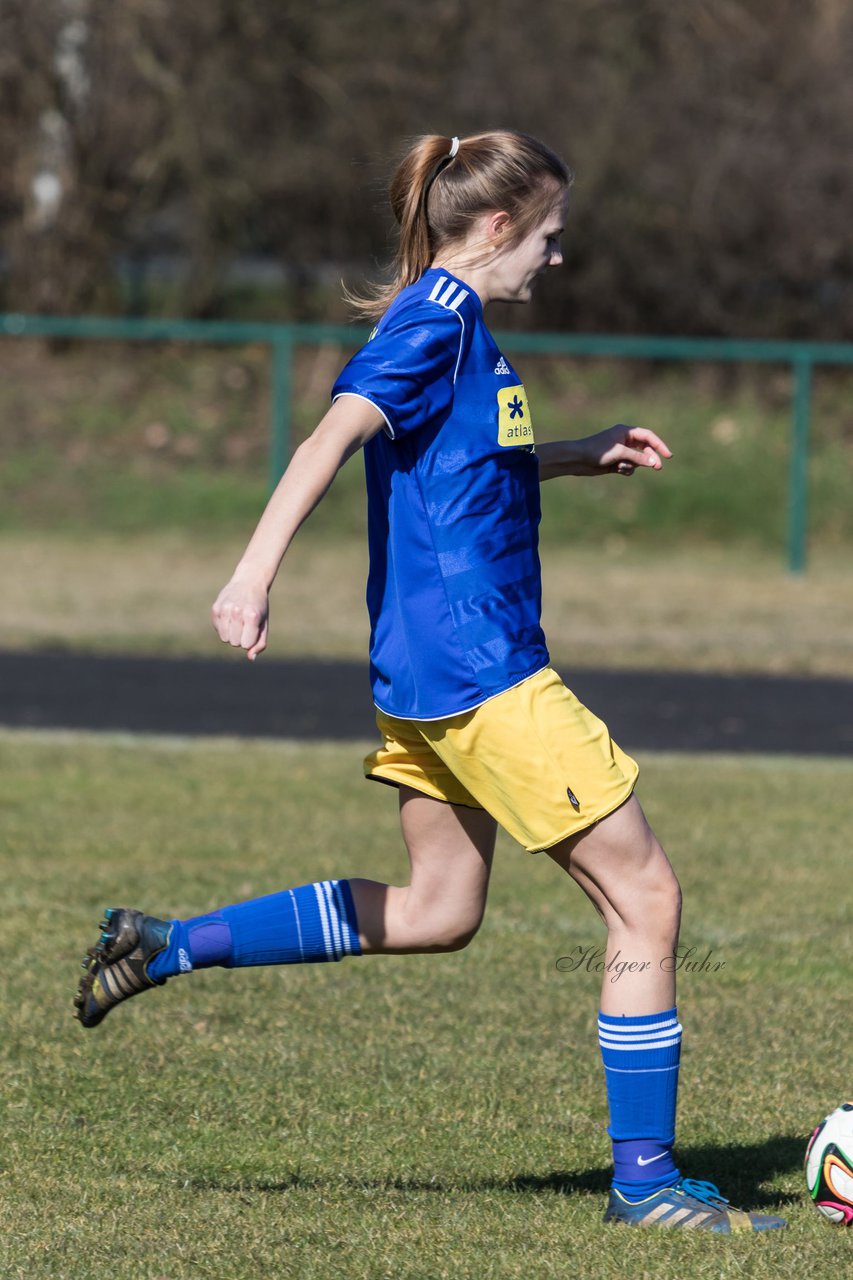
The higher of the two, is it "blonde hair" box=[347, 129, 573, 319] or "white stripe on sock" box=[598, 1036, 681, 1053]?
"blonde hair" box=[347, 129, 573, 319]

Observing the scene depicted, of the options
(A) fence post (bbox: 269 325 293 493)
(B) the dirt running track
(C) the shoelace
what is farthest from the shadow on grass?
(A) fence post (bbox: 269 325 293 493)

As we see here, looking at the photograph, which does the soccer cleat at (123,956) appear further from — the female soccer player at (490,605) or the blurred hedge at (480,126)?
the blurred hedge at (480,126)

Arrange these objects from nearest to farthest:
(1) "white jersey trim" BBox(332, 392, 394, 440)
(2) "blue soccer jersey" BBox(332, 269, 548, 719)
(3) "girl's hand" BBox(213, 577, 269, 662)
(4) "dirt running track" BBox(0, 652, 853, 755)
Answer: (3) "girl's hand" BBox(213, 577, 269, 662)
(1) "white jersey trim" BBox(332, 392, 394, 440)
(2) "blue soccer jersey" BBox(332, 269, 548, 719)
(4) "dirt running track" BBox(0, 652, 853, 755)

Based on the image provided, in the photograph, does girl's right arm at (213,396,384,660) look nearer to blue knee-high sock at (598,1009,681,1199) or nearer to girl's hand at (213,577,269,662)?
girl's hand at (213,577,269,662)

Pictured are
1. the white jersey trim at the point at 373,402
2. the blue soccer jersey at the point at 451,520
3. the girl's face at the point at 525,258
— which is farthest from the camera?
the girl's face at the point at 525,258

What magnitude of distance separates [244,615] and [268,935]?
0.96 metres

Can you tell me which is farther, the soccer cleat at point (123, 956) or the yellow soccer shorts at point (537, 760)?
the soccer cleat at point (123, 956)

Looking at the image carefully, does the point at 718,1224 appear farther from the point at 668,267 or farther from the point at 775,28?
the point at 775,28

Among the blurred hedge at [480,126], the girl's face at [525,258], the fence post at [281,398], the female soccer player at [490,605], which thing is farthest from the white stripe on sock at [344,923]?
the blurred hedge at [480,126]

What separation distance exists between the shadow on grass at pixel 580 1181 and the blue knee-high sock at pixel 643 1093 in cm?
26

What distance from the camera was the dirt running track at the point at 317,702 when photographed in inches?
371

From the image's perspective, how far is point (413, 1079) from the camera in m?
4.40

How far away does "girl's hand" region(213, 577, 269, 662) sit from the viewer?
3.08m

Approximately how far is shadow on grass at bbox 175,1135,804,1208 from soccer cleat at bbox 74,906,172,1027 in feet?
1.31
